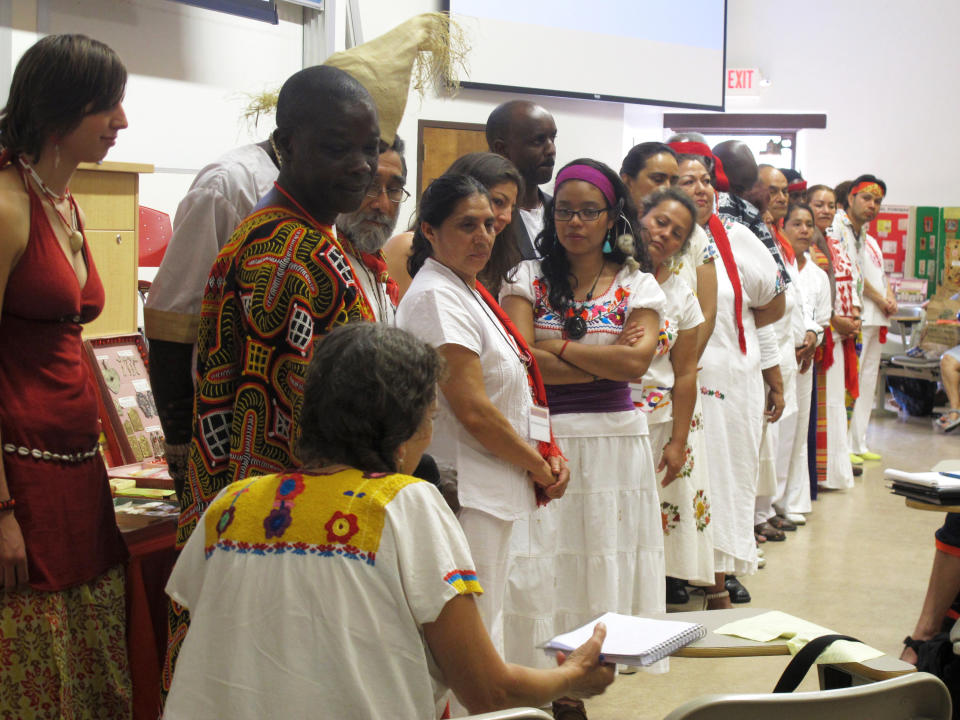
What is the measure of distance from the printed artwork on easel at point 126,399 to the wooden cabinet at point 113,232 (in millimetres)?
326

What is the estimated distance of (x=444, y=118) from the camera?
629cm

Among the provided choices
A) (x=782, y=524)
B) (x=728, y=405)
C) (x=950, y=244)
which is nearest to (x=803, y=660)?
(x=728, y=405)

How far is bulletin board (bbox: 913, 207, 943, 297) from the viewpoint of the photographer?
10.1m

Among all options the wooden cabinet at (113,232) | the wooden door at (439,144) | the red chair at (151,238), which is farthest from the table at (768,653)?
the wooden door at (439,144)

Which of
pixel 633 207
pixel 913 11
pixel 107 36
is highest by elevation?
pixel 913 11

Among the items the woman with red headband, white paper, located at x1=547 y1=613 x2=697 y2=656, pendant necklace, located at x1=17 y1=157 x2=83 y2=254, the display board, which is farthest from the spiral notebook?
the display board

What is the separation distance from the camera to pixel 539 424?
8.14ft

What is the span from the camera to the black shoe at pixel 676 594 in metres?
4.06

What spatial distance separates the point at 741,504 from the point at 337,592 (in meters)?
3.17

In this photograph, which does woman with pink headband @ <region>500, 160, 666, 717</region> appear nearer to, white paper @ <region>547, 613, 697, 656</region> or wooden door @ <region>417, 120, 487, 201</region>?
white paper @ <region>547, 613, 697, 656</region>

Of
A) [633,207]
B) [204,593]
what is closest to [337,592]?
[204,593]

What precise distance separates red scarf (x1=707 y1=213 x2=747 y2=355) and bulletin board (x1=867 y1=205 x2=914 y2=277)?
6.70m

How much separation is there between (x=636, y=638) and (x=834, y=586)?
3088 mm

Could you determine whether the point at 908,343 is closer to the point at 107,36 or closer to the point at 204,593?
the point at 107,36
